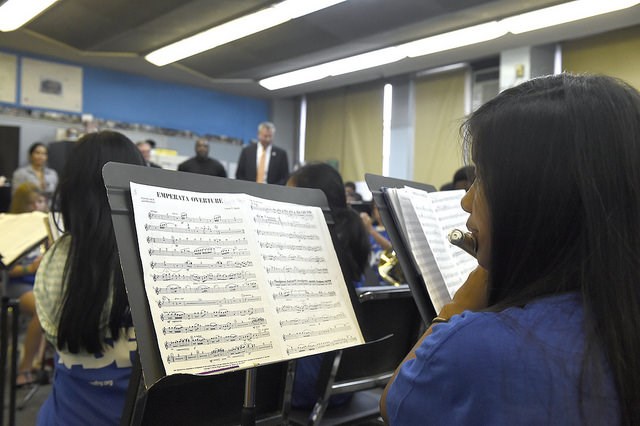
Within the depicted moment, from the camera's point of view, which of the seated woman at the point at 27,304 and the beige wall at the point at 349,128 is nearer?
the seated woman at the point at 27,304

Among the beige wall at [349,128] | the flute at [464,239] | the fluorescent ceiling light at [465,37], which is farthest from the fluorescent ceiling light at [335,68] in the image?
the flute at [464,239]

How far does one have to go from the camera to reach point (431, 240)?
49.1 inches

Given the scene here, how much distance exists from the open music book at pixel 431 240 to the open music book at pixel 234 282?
173 millimetres

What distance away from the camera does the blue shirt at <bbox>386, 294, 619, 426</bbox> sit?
0.61m

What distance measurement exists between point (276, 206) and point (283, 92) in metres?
7.66

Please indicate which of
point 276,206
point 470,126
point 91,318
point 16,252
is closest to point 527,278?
point 470,126

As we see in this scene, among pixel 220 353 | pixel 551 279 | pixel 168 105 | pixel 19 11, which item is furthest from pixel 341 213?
pixel 168 105

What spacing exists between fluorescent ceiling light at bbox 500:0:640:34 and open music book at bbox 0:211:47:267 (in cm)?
434

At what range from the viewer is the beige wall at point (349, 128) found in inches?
316

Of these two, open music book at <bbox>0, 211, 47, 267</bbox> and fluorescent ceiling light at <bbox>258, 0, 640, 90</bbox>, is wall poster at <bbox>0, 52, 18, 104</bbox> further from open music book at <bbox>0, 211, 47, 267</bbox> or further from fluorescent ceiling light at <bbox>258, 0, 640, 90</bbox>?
open music book at <bbox>0, 211, 47, 267</bbox>

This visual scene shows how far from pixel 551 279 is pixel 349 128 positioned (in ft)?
25.7

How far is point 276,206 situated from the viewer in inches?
44.8

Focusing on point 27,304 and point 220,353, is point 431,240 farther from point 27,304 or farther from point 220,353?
point 27,304

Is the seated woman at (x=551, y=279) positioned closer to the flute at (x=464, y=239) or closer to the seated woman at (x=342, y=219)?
the flute at (x=464, y=239)
